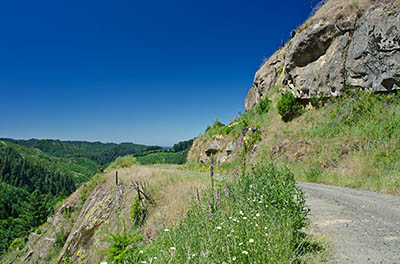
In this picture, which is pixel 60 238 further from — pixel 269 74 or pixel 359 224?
pixel 269 74

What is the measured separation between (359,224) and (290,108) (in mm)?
10887

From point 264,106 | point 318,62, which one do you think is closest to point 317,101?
point 318,62

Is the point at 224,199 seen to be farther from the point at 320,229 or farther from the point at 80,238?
the point at 80,238

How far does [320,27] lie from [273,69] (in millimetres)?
9481

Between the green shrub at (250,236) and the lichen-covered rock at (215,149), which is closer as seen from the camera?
the green shrub at (250,236)

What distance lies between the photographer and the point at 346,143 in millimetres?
8867

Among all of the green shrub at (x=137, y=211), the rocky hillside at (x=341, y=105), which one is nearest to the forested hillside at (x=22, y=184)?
the green shrub at (x=137, y=211)

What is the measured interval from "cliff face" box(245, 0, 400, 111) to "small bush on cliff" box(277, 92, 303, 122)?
569mm

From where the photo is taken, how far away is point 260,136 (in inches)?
556

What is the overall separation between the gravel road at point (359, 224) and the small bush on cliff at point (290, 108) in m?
8.25

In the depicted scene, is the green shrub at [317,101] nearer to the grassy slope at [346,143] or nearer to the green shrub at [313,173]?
the grassy slope at [346,143]

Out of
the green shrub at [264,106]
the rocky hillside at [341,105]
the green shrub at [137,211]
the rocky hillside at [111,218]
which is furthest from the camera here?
the green shrub at [264,106]

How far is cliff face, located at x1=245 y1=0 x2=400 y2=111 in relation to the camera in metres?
9.39

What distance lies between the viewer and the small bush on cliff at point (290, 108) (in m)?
13.7
